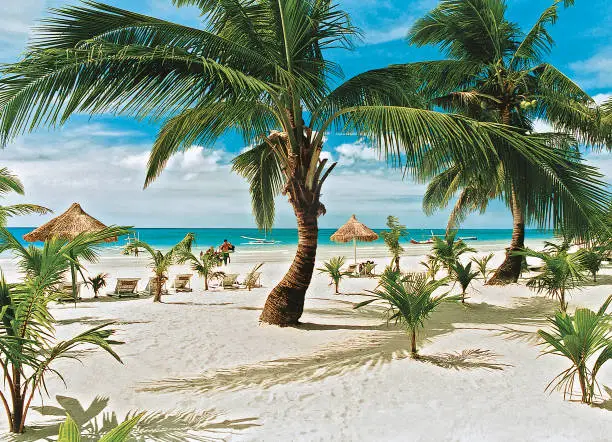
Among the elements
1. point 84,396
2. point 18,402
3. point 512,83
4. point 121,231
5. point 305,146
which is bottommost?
point 84,396

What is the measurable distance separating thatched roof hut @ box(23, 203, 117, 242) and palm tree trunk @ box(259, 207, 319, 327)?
24.4ft

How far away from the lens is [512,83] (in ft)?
31.4

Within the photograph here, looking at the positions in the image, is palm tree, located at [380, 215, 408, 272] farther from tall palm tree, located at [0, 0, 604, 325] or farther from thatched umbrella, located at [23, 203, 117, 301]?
thatched umbrella, located at [23, 203, 117, 301]

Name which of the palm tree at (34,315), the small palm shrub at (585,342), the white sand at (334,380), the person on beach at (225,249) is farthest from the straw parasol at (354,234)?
the palm tree at (34,315)

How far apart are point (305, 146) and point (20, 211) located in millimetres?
7614

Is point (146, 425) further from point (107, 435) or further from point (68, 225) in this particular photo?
point (68, 225)

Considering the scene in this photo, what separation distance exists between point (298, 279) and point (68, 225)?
8.35 meters

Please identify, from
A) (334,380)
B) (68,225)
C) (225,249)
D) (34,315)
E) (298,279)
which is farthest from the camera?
(225,249)

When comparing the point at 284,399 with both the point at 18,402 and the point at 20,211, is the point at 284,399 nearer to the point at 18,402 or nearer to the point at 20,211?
the point at 18,402

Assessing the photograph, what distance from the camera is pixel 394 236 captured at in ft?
47.4

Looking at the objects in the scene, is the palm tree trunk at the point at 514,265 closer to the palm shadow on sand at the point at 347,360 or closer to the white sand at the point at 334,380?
the white sand at the point at 334,380

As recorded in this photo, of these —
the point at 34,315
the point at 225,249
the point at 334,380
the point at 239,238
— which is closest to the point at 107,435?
the point at 34,315

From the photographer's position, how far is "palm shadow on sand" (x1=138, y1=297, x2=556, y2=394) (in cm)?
402

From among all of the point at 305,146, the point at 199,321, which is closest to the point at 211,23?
the point at 305,146
